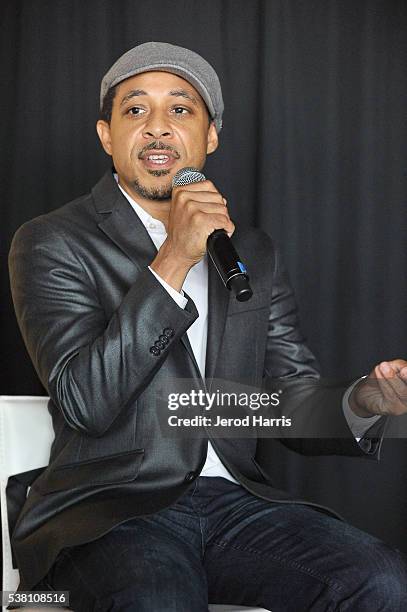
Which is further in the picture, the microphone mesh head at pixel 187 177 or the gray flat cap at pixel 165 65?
the gray flat cap at pixel 165 65

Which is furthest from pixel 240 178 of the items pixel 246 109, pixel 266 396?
pixel 266 396

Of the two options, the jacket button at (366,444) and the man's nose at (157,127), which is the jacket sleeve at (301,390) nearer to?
the jacket button at (366,444)

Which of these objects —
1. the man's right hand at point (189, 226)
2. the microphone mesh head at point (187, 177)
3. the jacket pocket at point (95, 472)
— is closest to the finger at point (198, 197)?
the man's right hand at point (189, 226)

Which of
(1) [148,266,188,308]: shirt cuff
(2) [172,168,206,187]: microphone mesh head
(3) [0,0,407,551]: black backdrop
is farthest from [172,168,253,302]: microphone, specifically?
(3) [0,0,407,551]: black backdrop

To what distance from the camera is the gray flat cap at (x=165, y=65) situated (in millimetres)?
2084

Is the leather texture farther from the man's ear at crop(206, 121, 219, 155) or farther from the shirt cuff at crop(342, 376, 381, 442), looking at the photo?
the man's ear at crop(206, 121, 219, 155)

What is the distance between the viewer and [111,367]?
1732 mm

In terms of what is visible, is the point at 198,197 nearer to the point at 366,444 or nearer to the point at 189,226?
the point at 189,226

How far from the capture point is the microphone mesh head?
1903 millimetres

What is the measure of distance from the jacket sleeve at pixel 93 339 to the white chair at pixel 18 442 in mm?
245

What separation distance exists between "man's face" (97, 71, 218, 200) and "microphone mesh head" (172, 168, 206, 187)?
0.45 feet

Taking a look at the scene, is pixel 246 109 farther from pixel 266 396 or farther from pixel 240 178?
pixel 266 396

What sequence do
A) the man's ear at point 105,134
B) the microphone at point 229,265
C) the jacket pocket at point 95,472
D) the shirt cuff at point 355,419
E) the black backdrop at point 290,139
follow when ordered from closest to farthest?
the microphone at point 229,265 < the jacket pocket at point 95,472 < the shirt cuff at point 355,419 < the man's ear at point 105,134 < the black backdrop at point 290,139

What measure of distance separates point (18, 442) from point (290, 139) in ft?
5.19
